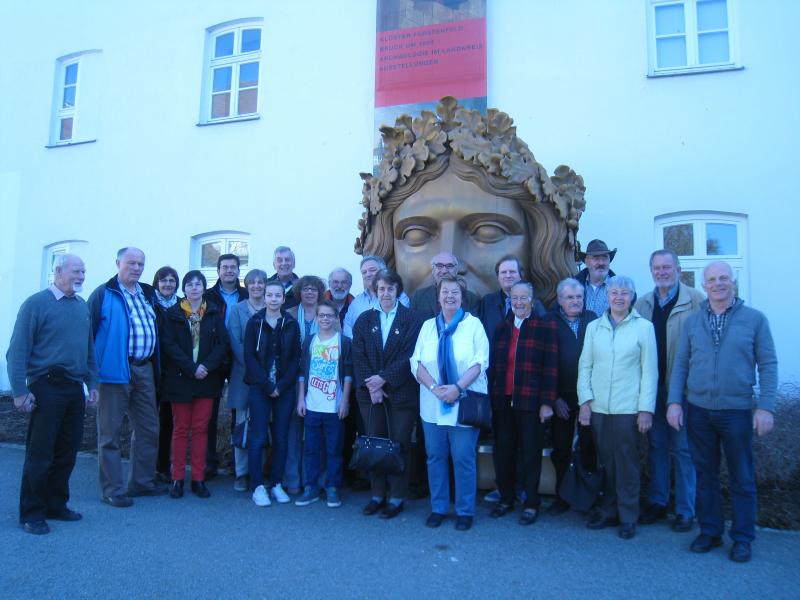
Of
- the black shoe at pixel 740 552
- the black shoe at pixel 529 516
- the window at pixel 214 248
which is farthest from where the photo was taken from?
the window at pixel 214 248

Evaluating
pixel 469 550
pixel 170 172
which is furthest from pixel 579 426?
pixel 170 172

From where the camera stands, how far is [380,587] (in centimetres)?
287

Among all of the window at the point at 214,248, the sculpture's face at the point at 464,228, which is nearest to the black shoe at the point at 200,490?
the sculpture's face at the point at 464,228

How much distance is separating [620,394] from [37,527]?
3432mm

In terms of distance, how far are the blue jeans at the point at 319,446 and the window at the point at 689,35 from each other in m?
5.10

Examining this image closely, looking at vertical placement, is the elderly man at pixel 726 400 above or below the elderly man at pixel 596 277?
below

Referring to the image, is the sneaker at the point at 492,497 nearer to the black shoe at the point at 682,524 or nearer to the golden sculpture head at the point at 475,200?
the black shoe at the point at 682,524

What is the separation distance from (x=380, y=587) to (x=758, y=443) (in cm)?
307

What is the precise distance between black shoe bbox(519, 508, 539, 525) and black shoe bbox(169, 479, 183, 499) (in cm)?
234

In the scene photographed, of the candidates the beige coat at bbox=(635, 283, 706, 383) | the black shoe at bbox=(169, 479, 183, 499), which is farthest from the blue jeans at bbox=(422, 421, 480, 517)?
the black shoe at bbox=(169, 479, 183, 499)

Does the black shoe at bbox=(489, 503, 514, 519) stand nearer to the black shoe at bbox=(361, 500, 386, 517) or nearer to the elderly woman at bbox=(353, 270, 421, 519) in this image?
the elderly woman at bbox=(353, 270, 421, 519)

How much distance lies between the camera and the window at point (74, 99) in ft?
30.3

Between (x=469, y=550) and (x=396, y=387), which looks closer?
(x=469, y=550)

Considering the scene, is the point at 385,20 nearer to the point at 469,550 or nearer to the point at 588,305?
the point at 588,305
